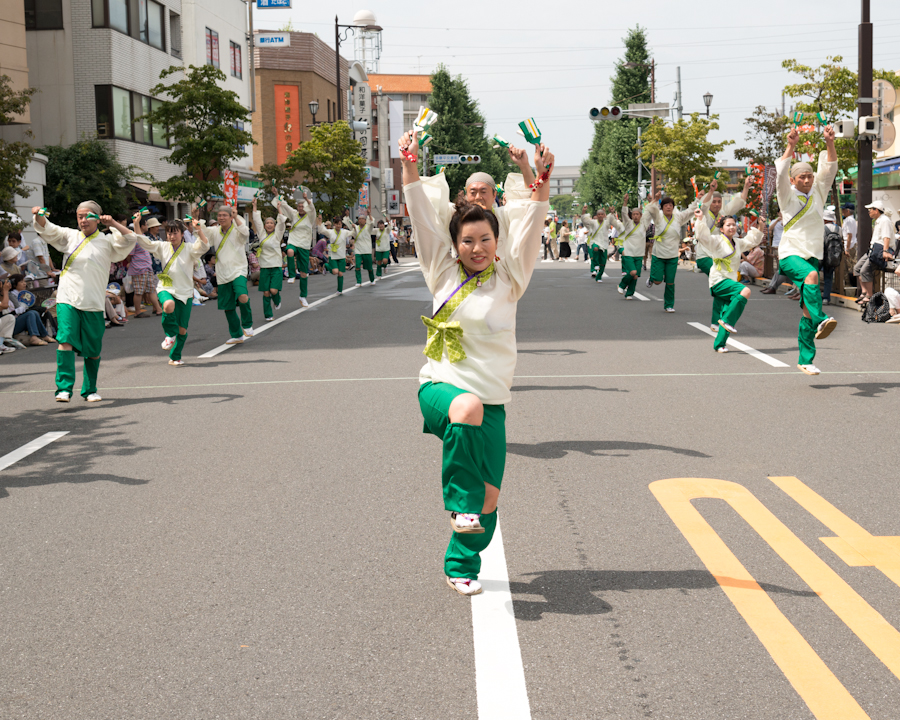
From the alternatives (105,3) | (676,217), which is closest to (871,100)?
(676,217)

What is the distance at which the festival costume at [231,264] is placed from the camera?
13633 millimetres

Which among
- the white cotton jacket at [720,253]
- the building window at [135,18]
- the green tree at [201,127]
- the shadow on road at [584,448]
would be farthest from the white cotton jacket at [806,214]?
the building window at [135,18]

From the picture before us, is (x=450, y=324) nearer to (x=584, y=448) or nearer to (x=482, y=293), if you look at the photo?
(x=482, y=293)

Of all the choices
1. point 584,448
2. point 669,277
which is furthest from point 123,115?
point 584,448

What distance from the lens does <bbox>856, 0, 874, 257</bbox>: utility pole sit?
19.5 metres

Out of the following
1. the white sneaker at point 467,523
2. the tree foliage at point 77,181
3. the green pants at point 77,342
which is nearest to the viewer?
the white sneaker at point 467,523

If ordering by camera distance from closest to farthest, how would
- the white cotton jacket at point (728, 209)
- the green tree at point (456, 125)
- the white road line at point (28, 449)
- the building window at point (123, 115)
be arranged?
the white road line at point (28, 449) < the white cotton jacket at point (728, 209) < the building window at point (123, 115) < the green tree at point (456, 125)

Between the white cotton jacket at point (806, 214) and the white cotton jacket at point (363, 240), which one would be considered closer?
the white cotton jacket at point (806, 214)

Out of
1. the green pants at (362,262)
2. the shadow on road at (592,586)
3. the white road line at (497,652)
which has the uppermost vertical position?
the green pants at (362,262)

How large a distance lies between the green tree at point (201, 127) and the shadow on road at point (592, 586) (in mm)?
26971

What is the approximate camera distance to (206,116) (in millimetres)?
30531

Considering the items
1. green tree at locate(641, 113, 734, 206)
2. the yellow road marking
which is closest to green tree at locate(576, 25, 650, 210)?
green tree at locate(641, 113, 734, 206)

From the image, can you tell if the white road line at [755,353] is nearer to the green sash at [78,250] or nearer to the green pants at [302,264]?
the green sash at [78,250]

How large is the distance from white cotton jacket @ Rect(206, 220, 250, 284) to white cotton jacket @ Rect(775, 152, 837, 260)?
6843 millimetres
